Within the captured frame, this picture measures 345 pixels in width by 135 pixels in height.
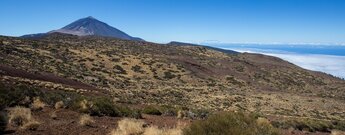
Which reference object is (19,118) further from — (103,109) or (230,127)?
(230,127)

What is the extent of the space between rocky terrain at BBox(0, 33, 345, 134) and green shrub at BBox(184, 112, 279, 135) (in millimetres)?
23888

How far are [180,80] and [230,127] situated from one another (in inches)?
2094

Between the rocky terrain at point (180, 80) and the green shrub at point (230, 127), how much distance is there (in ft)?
78.4

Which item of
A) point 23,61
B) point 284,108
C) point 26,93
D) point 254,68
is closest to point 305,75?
point 254,68

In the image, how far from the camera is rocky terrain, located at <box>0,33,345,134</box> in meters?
40.2

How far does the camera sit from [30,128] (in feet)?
37.9

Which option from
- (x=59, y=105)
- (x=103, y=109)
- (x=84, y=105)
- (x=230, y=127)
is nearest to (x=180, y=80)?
(x=59, y=105)

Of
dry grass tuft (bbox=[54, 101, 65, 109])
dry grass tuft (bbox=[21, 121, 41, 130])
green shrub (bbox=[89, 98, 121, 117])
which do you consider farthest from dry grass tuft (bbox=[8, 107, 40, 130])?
dry grass tuft (bbox=[54, 101, 65, 109])

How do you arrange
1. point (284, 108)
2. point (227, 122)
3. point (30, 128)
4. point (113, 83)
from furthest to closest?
point (113, 83)
point (284, 108)
point (30, 128)
point (227, 122)

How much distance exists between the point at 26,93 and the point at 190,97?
1176 inches

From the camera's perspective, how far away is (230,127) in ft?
31.1

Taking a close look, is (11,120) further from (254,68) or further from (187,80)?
(254,68)

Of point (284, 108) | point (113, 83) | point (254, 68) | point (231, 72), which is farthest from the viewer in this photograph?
point (254, 68)

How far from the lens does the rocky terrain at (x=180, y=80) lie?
40.2 m
